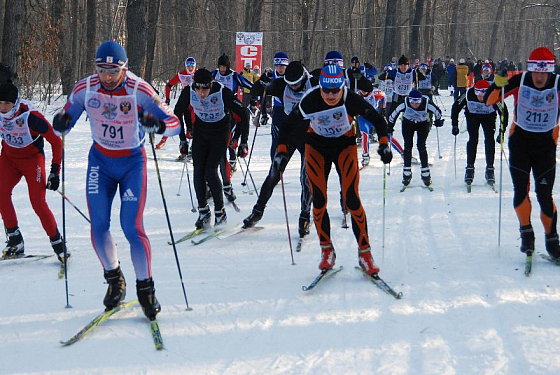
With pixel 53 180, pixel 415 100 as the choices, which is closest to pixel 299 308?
pixel 53 180

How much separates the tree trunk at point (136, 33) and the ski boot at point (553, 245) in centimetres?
1282

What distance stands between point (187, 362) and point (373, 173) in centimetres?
849

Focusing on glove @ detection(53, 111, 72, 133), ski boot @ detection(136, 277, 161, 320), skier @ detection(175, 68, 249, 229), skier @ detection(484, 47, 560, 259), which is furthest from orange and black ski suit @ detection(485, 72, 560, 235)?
glove @ detection(53, 111, 72, 133)

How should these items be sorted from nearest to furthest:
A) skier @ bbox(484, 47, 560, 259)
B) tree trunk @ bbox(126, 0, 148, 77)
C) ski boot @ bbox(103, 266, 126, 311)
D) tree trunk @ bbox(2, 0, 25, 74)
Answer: ski boot @ bbox(103, 266, 126, 311)
skier @ bbox(484, 47, 560, 259)
tree trunk @ bbox(2, 0, 25, 74)
tree trunk @ bbox(126, 0, 148, 77)

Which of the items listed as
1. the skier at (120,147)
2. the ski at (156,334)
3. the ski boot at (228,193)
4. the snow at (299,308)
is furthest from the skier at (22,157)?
the ski boot at (228,193)

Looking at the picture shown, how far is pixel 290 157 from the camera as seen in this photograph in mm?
7496

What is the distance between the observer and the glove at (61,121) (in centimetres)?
461

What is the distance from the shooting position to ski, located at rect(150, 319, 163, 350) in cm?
430

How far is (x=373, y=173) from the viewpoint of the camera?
39.7 feet

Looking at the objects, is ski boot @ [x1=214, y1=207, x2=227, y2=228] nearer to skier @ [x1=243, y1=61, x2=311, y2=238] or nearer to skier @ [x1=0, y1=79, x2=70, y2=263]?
skier @ [x1=243, y1=61, x2=311, y2=238]

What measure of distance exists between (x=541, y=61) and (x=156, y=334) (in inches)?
169

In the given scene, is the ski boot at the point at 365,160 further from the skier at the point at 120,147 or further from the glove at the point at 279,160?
the skier at the point at 120,147

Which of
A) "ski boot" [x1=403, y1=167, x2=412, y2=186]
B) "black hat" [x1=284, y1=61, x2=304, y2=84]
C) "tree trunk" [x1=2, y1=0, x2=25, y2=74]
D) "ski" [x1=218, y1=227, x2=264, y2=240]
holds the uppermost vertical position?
"tree trunk" [x1=2, y1=0, x2=25, y2=74]

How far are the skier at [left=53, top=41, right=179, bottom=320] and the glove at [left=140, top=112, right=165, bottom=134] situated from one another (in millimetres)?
15
